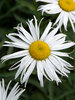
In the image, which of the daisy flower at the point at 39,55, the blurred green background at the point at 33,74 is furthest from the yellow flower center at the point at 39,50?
the blurred green background at the point at 33,74

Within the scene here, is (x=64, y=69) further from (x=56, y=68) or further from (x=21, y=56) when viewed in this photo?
(x=21, y=56)

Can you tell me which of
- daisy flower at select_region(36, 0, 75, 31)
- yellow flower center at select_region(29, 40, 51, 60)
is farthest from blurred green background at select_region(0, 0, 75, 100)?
yellow flower center at select_region(29, 40, 51, 60)

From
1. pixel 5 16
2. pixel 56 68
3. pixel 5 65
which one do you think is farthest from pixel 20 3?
pixel 56 68

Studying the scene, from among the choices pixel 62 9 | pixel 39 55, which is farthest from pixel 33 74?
pixel 62 9

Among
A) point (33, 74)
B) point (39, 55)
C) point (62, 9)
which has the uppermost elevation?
point (62, 9)

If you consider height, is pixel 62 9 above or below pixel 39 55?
above

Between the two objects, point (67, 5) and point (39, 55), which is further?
point (67, 5)

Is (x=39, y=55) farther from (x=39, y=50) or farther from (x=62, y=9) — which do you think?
(x=62, y=9)
